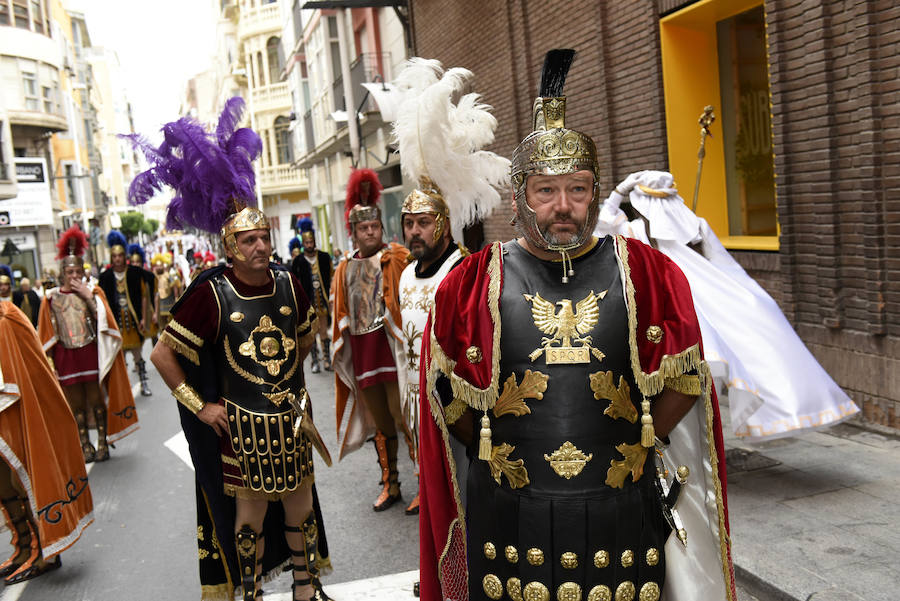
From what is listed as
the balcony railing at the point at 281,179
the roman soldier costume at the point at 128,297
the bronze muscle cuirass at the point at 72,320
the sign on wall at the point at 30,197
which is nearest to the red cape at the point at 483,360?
the bronze muscle cuirass at the point at 72,320

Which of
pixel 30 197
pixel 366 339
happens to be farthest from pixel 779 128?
pixel 30 197

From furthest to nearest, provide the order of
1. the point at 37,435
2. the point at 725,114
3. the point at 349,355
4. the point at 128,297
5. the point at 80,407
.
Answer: the point at 128,297
the point at 725,114
the point at 80,407
the point at 349,355
the point at 37,435

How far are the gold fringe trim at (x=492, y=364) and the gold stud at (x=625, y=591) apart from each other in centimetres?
71

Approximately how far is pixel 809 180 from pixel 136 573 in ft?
20.5

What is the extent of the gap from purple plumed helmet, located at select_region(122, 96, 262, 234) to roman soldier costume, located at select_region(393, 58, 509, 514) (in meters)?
1.18

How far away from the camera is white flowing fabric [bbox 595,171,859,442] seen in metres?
5.25

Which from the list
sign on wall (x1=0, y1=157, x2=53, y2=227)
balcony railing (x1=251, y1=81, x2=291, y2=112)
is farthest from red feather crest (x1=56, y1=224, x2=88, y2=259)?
balcony railing (x1=251, y1=81, x2=291, y2=112)

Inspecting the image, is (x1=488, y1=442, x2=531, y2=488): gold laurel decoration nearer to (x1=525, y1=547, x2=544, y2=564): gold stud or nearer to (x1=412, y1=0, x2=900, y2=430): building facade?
(x1=525, y1=547, x2=544, y2=564): gold stud

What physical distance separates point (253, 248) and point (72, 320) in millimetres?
5081

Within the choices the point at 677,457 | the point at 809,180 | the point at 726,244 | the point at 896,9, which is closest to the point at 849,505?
the point at 677,457

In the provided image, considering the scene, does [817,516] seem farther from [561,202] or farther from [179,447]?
[179,447]

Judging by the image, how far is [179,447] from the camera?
9125 mm

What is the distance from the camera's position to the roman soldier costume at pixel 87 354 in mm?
8477

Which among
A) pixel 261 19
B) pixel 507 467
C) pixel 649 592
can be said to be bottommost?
pixel 649 592
